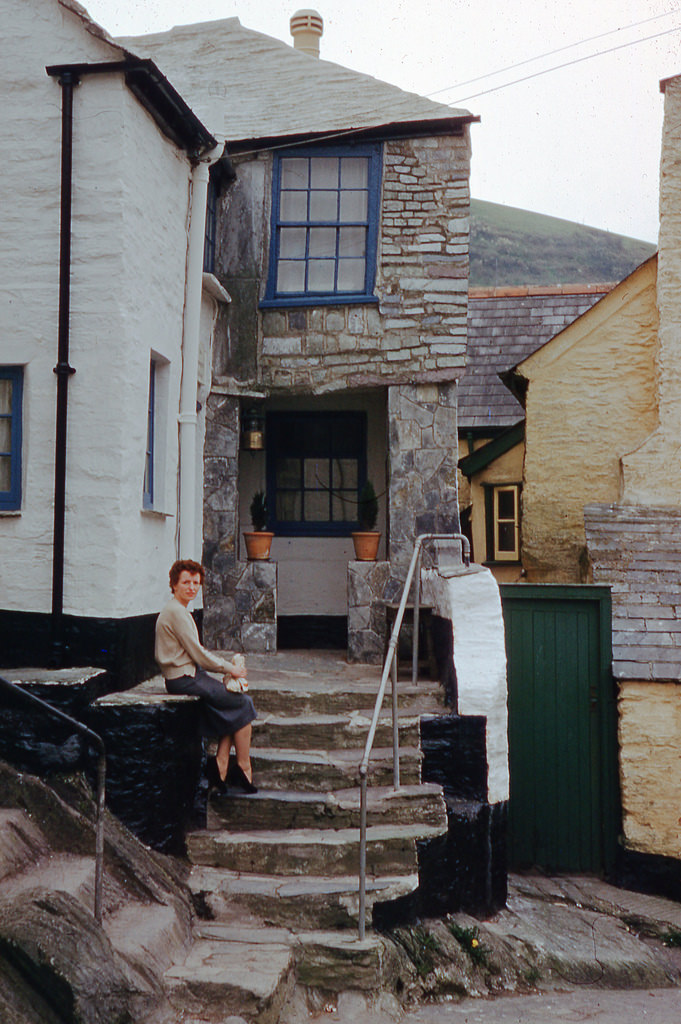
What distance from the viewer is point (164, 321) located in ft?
25.4

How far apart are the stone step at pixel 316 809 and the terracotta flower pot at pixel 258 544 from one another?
→ 142 inches

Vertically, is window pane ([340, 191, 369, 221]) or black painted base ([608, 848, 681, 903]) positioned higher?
window pane ([340, 191, 369, 221])

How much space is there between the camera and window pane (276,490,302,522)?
36.0ft

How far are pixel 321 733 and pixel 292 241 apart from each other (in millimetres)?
5220

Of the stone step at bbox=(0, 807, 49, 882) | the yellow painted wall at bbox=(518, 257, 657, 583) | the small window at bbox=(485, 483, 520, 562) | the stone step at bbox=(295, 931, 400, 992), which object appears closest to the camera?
the stone step at bbox=(0, 807, 49, 882)

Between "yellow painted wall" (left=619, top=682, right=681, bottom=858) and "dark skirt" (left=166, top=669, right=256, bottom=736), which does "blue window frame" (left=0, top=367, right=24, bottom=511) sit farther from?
"yellow painted wall" (left=619, top=682, right=681, bottom=858)

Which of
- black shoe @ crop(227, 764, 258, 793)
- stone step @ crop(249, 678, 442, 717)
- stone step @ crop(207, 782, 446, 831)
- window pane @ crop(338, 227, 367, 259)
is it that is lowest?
stone step @ crop(207, 782, 446, 831)

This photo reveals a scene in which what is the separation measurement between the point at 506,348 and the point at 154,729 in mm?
12238

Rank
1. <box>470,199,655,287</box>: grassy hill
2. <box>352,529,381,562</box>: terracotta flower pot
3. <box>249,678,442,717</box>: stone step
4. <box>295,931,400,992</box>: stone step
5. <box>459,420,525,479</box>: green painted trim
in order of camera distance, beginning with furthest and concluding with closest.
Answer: <box>470,199,655,287</box>: grassy hill → <box>459,420,525,479</box>: green painted trim → <box>352,529,381,562</box>: terracotta flower pot → <box>249,678,442,717</box>: stone step → <box>295,931,400,992</box>: stone step

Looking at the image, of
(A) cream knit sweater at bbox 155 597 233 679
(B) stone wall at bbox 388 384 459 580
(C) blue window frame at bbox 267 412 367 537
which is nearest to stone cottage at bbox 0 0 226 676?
(A) cream knit sweater at bbox 155 597 233 679

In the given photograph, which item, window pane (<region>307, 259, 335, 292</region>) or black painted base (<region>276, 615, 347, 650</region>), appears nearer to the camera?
window pane (<region>307, 259, 335, 292</region>)

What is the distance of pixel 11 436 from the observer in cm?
694

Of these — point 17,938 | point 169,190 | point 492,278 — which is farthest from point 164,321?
point 492,278

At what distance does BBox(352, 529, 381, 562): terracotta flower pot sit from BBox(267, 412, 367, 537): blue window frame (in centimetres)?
113
